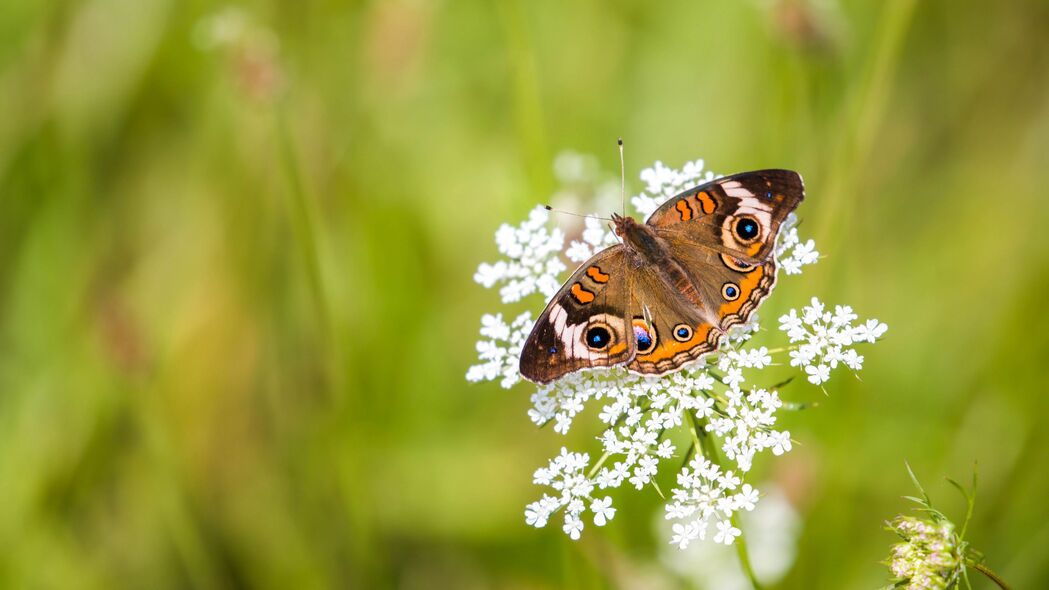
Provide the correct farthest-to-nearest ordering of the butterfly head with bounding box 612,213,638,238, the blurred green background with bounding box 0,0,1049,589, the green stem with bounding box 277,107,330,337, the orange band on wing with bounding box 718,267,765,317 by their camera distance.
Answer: the blurred green background with bounding box 0,0,1049,589, the green stem with bounding box 277,107,330,337, the butterfly head with bounding box 612,213,638,238, the orange band on wing with bounding box 718,267,765,317

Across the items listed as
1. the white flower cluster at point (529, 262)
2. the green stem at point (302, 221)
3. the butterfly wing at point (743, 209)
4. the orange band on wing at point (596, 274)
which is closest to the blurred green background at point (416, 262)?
the green stem at point (302, 221)

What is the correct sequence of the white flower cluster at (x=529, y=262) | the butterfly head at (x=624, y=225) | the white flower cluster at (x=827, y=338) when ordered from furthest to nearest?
1. the white flower cluster at (x=529, y=262)
2. the butterfly head at (x=624, y=225)
3. the white flower cluster at (x=827, y=338)

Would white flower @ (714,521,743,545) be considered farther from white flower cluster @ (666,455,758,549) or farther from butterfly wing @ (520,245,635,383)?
butterfly wing @ (520,245,635,383)

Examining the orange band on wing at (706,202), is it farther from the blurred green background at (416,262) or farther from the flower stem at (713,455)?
the blurred green background at (416,262)

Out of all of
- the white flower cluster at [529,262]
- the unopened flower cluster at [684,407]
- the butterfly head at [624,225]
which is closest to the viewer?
the unopened flower cluster at [684,407]

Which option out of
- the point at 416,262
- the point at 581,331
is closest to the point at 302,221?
the point at 416,262

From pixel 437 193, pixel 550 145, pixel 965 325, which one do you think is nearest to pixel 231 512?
pixel 437 193

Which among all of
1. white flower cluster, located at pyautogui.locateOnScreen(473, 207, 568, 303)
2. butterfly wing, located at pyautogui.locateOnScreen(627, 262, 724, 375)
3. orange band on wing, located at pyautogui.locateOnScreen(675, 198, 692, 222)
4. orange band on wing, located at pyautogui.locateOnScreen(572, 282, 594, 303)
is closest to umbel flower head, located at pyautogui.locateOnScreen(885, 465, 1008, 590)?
butterfly wing, located at pyautogui.locateOnScreen(627, 262, 724, 375)

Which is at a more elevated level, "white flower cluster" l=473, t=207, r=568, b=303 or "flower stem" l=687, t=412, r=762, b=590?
"white flower cluster" l=473, t=207, r=568, b=303
